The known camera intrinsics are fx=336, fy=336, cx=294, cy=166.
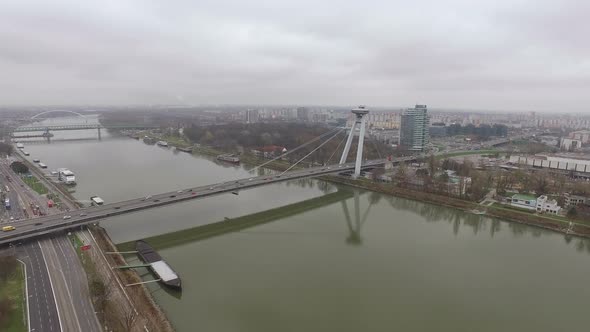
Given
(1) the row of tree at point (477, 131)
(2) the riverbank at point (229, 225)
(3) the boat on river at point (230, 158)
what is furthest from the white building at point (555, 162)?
(1) the row of tree at point (477, 131)

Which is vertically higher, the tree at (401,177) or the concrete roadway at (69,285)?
the tree at (401,177)

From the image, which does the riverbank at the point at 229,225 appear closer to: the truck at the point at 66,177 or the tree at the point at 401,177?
the tree at the point at 401,177

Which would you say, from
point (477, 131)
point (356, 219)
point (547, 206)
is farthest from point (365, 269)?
point (477, 131)

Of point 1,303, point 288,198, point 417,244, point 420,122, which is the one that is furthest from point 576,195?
point 1,303

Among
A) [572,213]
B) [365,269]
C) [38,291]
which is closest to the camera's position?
[38,291]

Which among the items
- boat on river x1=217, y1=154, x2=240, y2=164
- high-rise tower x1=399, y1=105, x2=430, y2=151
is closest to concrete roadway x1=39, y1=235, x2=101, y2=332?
boat on river x1=217, y1=154, x2=240, y2=164

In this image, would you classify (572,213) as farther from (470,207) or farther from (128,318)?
(128,318)

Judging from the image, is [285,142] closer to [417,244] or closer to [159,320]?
[417,244]

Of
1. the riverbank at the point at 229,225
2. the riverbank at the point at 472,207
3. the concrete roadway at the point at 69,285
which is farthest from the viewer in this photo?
the riverbank at the point at 472,207
